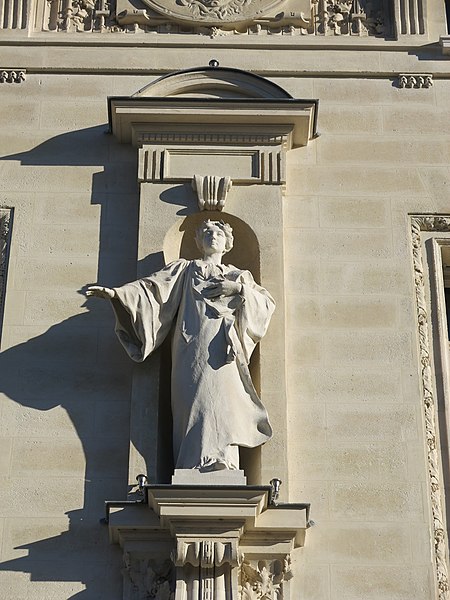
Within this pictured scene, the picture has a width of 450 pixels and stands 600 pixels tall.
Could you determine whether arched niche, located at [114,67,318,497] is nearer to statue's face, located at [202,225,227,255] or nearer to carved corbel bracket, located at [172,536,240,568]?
statue's face, located at [202,225,227,255]

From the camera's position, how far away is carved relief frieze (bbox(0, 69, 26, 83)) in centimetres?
1370

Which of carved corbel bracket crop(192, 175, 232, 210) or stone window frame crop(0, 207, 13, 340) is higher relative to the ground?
carved corbel bracket crop(192, 175, 232, 210)

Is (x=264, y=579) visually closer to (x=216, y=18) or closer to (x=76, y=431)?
(x=76, y=431)

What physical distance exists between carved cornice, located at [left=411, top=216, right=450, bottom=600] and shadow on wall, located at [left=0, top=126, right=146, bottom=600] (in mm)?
2230

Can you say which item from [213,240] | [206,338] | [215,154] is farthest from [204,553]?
[215,154]

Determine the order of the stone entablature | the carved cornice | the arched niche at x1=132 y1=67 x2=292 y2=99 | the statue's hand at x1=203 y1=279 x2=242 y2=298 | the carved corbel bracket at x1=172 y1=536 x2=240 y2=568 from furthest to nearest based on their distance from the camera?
the stone entablature < the arched niche at x1=132 y1=67 x2=292 y2=99 < the statue's hand at x1=203 y1=279 x2=242 y2=298 < the carved cornice < the carved corbel bracket at x1=172 y1=536 x2=240 y2=568

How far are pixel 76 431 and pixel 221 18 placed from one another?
4582 millimetres

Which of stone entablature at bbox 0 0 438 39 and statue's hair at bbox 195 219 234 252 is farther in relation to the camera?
stone entablature at bbox 0 0 438 39

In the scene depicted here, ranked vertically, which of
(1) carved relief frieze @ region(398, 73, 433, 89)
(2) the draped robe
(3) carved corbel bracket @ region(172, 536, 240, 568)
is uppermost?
(1) carved relief frieze @ region(398, 73, 433, 89)

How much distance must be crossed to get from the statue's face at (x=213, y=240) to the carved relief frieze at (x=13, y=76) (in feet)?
8.57

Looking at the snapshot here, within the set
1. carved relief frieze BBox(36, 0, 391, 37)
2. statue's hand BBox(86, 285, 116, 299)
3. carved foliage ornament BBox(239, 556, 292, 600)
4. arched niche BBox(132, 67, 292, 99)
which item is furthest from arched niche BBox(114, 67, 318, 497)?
carved foliage ornament BBox(239, 556, 292, 600)

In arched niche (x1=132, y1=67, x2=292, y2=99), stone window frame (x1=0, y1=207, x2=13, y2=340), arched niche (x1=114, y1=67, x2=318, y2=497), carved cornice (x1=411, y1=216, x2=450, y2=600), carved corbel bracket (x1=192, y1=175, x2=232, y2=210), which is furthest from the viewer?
arched niche (x1=132, y1=67, x2=292, y2=99)

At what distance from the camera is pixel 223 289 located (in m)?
11.9

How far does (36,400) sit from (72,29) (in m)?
4.09
